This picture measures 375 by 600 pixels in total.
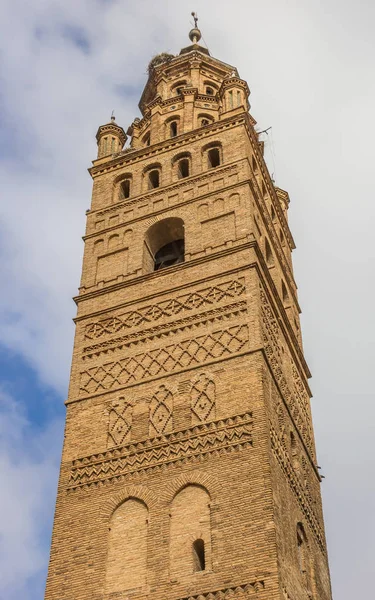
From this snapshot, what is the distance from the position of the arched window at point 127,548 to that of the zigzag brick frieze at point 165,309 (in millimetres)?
3800

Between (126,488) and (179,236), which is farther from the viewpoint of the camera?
(179,236)

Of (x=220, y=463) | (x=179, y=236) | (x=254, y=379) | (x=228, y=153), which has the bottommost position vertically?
(x=220, y=463)

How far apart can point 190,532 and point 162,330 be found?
423cm

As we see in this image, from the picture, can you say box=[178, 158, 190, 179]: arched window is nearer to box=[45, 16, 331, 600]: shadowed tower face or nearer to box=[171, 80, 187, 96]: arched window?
box=[45, 16, 331, 600]: shadowed tower face

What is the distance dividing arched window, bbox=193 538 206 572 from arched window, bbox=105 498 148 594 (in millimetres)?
761

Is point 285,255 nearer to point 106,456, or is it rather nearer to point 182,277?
point 182,277

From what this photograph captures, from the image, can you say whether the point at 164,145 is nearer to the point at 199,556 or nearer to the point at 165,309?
the point at 165,309

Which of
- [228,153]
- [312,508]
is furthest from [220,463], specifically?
[228,153]

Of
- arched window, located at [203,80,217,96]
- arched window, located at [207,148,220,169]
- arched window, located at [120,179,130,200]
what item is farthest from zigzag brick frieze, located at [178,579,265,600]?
arched window, located at [203,80,217,96]

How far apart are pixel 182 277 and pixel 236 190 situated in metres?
2.58

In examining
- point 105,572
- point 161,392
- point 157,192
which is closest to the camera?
point 105,572

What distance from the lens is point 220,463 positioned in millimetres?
13695

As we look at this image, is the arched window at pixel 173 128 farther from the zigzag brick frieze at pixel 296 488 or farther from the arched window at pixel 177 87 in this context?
the zigzag brick frieze at pixel 296 488

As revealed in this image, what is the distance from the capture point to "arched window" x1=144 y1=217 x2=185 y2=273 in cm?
1900
